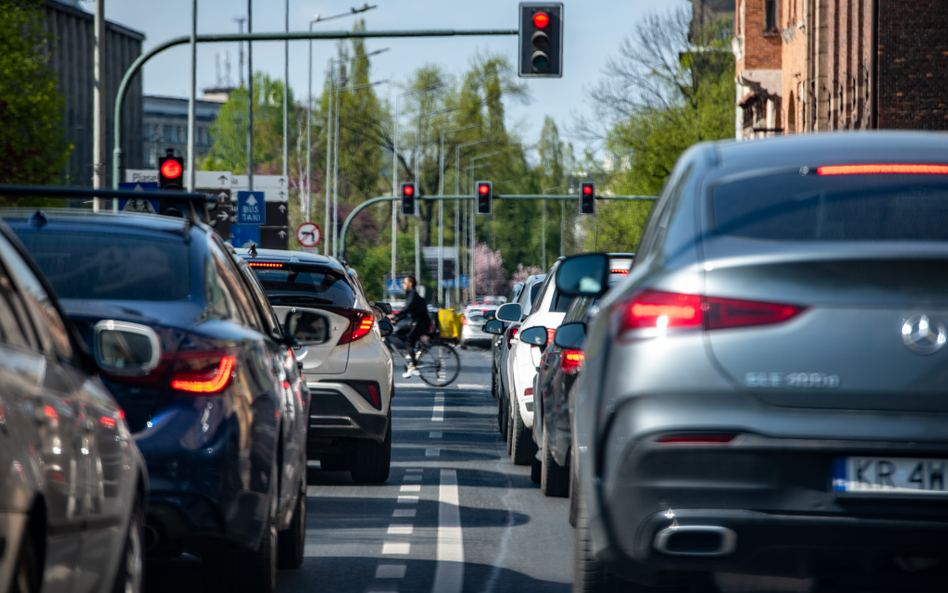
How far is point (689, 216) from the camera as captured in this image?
491 centimetres

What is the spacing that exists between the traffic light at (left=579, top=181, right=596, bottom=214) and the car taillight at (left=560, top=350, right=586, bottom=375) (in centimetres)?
3711

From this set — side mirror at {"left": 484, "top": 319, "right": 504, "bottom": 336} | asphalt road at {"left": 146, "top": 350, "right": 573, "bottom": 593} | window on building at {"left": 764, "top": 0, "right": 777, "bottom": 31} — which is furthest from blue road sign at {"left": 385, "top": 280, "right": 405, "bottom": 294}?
asphalt road at {"left": 146, "top": 350, "right": 573, "bottom": 593}

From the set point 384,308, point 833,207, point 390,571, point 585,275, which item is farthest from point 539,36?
point 833,207

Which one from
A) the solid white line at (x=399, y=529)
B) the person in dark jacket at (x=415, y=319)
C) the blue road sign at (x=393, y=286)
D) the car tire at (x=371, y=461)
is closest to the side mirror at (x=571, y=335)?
the solid white line at (x=399, y=529)

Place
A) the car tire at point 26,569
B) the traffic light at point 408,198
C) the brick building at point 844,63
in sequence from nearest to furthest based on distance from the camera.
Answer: the car tire at point 26,569, the brick building at point 844,63, the traffic light at point 408,198

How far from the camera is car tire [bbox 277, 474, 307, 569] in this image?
7641 mm

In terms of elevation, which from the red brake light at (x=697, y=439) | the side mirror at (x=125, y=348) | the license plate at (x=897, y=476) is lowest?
the license plate at (x=897, y=476)

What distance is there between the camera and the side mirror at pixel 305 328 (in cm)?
754

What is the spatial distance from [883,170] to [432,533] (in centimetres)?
489

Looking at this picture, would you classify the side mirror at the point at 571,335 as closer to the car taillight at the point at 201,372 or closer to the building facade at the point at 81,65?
the car taillight at the point at 201,372

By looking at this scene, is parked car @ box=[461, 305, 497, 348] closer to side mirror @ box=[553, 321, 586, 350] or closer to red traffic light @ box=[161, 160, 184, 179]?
red traffic light @ box=[161, 160, 184, 179]

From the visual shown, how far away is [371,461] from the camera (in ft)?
Result: 38.3

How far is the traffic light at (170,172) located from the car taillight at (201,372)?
14001 mm

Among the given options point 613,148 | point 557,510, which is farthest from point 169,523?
point 613,148
